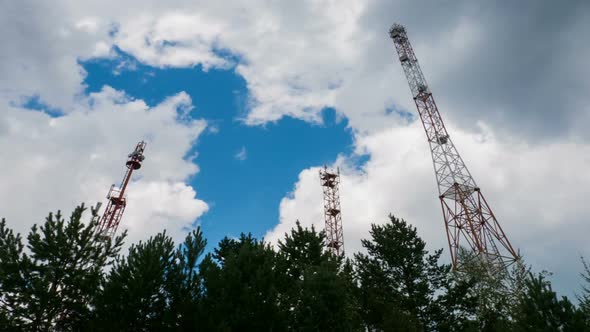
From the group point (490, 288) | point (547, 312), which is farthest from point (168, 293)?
point (490, 288)

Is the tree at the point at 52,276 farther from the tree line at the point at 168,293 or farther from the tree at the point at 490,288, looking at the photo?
the tree at the point at 490,288

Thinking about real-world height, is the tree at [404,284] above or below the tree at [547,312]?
above

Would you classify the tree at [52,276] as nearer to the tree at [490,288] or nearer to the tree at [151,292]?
the tree at [151,292]

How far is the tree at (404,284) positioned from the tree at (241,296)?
8.61 meters

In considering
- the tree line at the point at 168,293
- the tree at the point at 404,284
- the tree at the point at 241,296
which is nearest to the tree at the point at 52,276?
the tree line at the point at 168,293

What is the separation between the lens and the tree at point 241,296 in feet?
44.9

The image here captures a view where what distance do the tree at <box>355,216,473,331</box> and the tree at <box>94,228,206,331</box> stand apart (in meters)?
11.8

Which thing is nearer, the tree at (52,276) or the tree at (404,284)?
the tree at (52,276)

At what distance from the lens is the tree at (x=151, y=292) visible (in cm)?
1393

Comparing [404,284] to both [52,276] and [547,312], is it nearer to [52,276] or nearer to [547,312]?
[547,312]

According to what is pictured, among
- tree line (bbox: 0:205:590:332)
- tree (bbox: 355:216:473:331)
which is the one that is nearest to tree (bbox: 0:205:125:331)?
tree line (bbox: 0:205:590:332)

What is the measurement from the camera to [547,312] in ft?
45.1

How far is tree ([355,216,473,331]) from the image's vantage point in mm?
22578

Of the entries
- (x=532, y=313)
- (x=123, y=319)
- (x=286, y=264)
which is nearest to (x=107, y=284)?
(x=123, y=319)
